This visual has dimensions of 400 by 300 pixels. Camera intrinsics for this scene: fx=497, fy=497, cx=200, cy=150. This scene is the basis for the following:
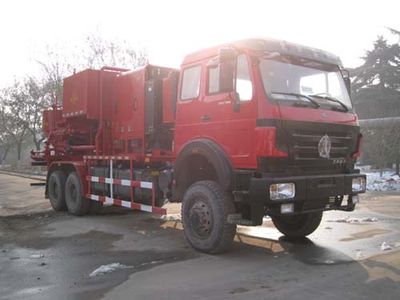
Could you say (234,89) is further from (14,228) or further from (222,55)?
(14,228)

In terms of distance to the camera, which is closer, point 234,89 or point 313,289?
point 313,289

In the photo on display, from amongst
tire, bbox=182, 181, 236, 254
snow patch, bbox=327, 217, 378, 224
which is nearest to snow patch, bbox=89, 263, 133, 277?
tire, bbox=182, 181, 236, 254

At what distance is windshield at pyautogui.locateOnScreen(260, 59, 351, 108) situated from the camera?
Answer: 7.00 meters

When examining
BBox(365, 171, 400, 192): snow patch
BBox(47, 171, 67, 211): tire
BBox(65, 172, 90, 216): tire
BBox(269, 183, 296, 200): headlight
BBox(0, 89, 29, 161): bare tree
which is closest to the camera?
BBox(269, 183, 296, 200): headlight

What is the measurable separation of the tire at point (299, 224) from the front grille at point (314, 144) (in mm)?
1269

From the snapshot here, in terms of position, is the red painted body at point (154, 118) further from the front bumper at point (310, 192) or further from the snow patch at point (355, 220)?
the snow patch at point (355, 220)

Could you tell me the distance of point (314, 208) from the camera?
7254mm

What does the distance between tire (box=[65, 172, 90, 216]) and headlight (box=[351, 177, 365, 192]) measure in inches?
257

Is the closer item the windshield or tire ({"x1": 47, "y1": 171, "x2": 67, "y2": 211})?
the windshield

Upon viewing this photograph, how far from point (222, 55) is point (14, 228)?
6187mm

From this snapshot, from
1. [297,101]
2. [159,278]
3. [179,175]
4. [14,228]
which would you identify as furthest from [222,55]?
[14,228]

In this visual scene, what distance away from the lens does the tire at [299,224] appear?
831 centimetres

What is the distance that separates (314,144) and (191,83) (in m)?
2.23

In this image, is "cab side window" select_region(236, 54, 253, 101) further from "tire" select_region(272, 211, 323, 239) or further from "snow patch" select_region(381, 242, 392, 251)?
"snow patch" select_region(381, 242, 392, 251)
